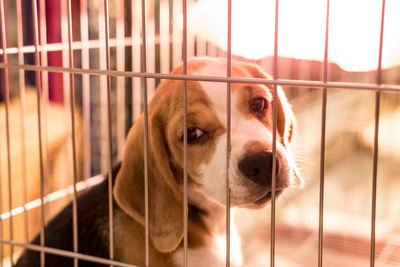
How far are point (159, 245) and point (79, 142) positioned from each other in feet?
4.36

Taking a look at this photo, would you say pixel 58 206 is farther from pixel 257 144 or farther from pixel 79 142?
pixel 257 144

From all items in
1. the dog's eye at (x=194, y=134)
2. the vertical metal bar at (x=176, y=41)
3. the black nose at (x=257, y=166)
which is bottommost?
the black nose at (x=257, y=166)

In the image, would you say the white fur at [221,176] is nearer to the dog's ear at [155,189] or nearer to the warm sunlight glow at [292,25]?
the dog's ear at [155,189]

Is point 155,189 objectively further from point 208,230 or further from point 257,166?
point 257,166

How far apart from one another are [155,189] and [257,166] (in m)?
0.37

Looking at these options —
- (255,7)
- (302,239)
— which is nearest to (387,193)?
(302,239)

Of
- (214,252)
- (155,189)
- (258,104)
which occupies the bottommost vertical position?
(214,252)

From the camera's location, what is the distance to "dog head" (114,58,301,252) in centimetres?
132

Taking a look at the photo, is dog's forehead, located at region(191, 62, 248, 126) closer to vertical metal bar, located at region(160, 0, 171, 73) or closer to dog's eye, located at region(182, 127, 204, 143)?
dog's eye, located at region(182, 127, 204, 143)

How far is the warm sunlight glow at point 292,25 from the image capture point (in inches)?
77.7

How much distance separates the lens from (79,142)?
105 inches

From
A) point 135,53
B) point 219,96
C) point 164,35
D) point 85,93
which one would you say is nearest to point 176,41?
point 164,35

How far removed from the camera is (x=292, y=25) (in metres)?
2.01

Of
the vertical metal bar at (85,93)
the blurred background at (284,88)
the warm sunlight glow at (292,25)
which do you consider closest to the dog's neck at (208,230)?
the blurred background at (284,88)
